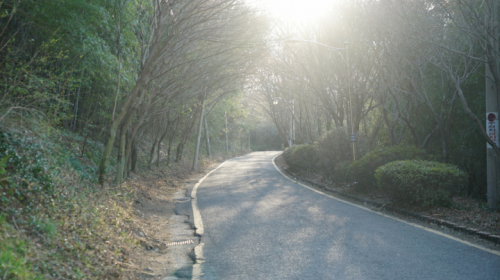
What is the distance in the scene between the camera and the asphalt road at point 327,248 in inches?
195

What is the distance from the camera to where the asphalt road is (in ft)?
16.2

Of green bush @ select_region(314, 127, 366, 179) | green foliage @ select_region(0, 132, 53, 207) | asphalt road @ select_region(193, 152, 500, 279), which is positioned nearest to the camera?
asphalt road @ select_region(193, 152, 500, 279)

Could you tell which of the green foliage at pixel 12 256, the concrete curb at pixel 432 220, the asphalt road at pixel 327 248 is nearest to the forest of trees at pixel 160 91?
the green foliage at pixel 12 256

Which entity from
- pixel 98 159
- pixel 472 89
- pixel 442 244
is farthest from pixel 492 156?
pixel 98 159

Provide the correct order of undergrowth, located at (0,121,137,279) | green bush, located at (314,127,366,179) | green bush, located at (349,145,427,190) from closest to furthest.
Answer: undergrowth, located at (0,121,137,279)
green bush, located at (349,145,427,190)
green bush, located at (314,127,366,179)

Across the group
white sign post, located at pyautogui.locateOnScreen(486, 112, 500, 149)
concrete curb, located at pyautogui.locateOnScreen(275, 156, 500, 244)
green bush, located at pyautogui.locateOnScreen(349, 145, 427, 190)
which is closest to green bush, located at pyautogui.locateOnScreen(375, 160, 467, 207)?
concrete curb, located at pyautogui.locateOnScreen(275, 156, 500, 244)

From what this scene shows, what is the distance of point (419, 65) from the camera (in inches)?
529

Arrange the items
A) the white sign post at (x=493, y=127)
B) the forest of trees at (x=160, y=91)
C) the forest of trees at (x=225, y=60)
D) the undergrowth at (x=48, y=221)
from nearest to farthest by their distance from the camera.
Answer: the undergrowth at (x=48, y=221), the forest of trees at (x=160, y=91), the forest of trees at (x=225, y=60), the white sign post at (x=493, y=127)

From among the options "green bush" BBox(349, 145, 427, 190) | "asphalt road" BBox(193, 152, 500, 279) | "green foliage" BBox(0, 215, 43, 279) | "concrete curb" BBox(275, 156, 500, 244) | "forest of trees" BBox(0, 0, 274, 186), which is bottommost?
"asphalt road" BBox(193, 152, 500, 279)

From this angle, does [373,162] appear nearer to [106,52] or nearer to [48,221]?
[106,52]

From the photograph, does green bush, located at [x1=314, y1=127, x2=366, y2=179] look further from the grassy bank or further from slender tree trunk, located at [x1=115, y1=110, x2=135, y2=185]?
the grassy bank

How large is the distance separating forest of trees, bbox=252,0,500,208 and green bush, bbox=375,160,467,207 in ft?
4.09

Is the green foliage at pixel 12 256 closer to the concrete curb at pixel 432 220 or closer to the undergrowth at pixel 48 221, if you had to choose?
the undergrowth at pixel 48 221

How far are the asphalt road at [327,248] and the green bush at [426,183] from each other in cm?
104
